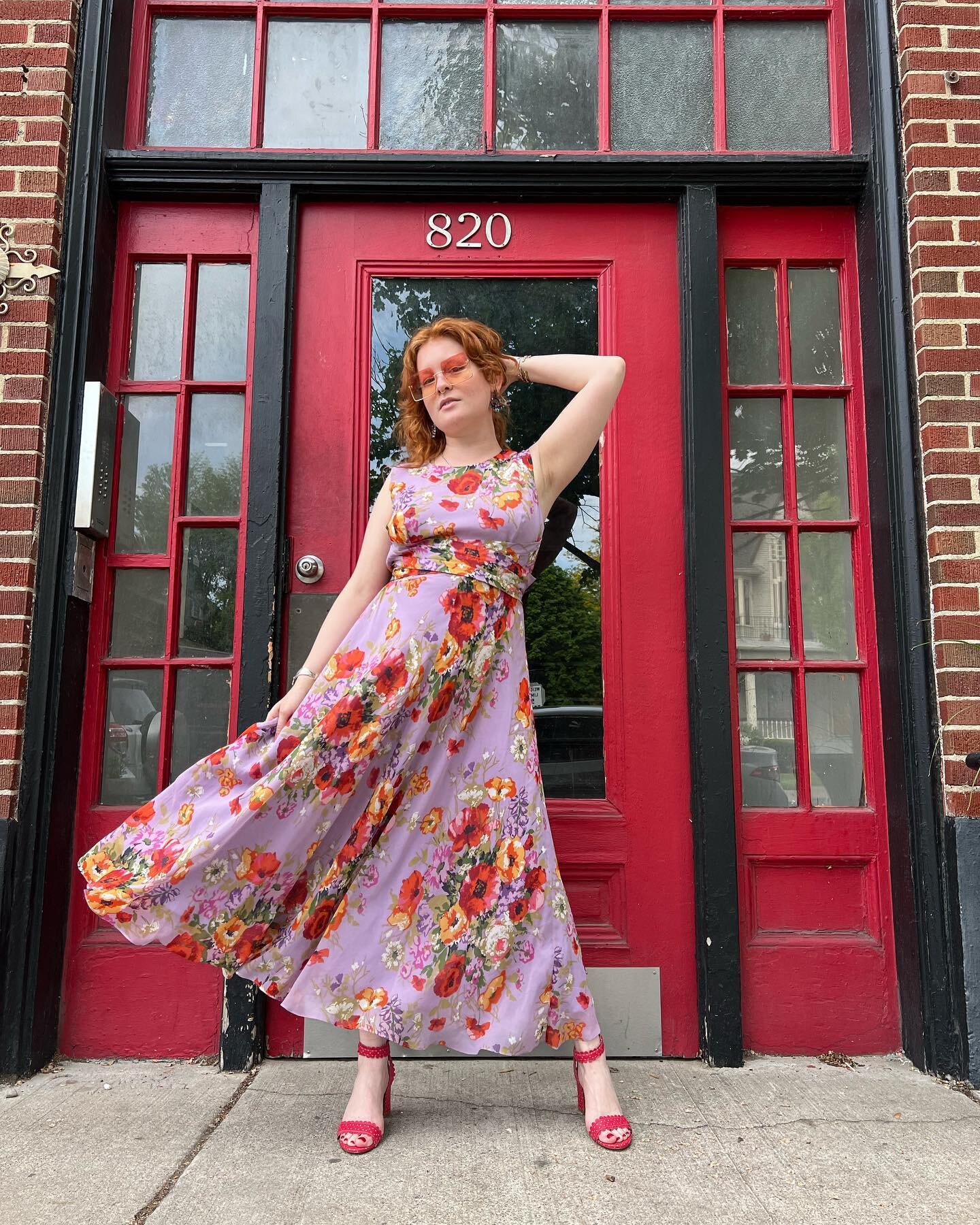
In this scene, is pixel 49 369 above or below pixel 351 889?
above

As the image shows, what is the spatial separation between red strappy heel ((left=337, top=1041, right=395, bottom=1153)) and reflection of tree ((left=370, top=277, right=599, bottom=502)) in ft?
5.69

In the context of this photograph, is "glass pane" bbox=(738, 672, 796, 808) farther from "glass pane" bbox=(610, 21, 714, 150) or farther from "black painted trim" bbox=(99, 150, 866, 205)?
"glass pane" bbox=(610, 21, 714, 150)

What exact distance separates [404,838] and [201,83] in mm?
2574

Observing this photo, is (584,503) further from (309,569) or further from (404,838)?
(404,838)

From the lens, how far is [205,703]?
8.94 ft

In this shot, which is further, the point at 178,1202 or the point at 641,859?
the point at 641,859

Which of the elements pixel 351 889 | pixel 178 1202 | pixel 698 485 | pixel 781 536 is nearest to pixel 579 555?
pixel 698 485

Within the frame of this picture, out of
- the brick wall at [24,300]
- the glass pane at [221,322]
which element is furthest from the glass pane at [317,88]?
the brick wall at [24,300]

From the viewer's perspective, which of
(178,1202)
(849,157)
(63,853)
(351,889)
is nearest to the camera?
(178,1202)

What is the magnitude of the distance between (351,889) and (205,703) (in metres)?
0.90

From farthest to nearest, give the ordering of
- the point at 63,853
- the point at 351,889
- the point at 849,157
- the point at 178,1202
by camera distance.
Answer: the point at 849,157, the point at 63,853, the point at 351,889, the point at 178,1202

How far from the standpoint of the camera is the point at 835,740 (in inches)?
107

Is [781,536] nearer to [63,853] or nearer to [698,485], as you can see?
[698,485]

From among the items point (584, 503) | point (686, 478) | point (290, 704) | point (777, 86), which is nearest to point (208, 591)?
point (290, 704)
